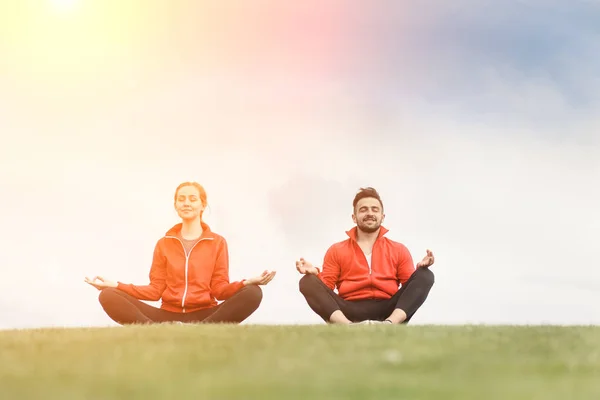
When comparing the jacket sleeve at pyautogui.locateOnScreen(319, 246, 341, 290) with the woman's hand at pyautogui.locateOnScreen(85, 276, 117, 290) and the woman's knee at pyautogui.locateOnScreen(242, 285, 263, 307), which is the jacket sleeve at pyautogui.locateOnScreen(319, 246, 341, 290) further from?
the woman's hand at pyautogui.locateOnScreen(85, 276, 117, 290)

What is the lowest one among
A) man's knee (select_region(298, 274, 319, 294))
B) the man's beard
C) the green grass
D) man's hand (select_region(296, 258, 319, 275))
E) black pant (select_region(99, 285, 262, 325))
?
the green grass

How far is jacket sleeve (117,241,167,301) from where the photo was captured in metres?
10.7

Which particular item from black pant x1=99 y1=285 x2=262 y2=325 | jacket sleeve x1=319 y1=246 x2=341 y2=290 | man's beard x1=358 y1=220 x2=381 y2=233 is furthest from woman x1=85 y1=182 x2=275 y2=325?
man's beard x1=358 y1=220 x2=381 y2=233

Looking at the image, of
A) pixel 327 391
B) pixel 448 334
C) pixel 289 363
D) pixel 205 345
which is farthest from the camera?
pixel 448 334

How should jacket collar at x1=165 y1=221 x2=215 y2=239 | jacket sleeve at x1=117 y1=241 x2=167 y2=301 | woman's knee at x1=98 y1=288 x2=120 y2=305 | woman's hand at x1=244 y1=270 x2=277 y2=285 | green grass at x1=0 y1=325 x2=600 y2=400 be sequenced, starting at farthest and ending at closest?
jacket collar at x1=165 y1=221 x2=215 y2=239 → jacket sleeve at x1=117 y1=241 x2=167 y2=301 → woman's knee at x1=98 y1=288 x2=120 y2=305 → woman's hand at x1=244 y1=270 x2=277 y2=285 → green grass at x1=0 y1=325 x2=600 y2=400

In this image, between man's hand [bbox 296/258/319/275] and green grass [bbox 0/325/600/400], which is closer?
green grass [bbox 0/325/600/400]

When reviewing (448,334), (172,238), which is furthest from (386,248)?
(448,334)

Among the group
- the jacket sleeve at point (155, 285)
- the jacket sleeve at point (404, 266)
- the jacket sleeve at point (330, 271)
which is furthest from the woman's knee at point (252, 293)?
the jacket sleeve at point (404, 266)

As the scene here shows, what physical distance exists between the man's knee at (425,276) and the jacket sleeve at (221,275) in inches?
104

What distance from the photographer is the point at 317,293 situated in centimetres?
1025

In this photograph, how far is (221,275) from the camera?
1080 cm

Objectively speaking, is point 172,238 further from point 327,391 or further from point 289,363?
point 327,391

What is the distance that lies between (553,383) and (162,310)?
7.25 m

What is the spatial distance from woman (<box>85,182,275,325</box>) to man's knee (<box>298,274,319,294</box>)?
1.98 ft
